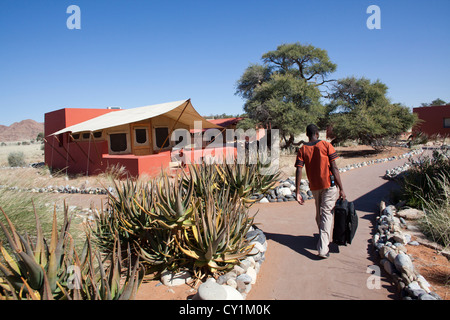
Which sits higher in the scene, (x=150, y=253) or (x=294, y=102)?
(x=294, y=102)

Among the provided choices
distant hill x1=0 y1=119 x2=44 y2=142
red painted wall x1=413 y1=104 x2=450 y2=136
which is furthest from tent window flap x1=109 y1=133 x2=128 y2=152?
distant hill x1=0 y1=119 x2=44 y2=142

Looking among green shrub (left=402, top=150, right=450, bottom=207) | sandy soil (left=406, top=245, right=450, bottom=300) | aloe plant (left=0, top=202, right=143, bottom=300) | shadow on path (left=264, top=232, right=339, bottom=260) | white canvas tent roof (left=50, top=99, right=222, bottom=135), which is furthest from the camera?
white canvas tent roof (left=50, top=99, right=222, bottom=135)

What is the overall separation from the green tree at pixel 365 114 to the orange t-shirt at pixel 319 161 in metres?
17.3

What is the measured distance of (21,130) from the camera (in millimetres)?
78688

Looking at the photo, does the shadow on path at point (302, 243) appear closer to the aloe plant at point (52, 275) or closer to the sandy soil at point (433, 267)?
the sandy soil at point (433, 267)

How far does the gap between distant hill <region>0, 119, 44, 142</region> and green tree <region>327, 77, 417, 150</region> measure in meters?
76.5

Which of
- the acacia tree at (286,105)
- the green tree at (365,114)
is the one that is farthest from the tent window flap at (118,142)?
the green tree at (365,114)

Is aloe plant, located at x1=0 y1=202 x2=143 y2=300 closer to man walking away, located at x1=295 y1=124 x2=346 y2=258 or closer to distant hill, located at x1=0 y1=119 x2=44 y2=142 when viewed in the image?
man walking away, located at x1=295 y1=124 x2=346 y2=258

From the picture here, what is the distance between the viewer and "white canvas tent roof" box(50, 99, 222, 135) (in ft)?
38.3

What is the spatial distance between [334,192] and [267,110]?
15988mm

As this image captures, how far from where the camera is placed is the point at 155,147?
50.8ft

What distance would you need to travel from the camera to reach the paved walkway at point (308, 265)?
3035mm
